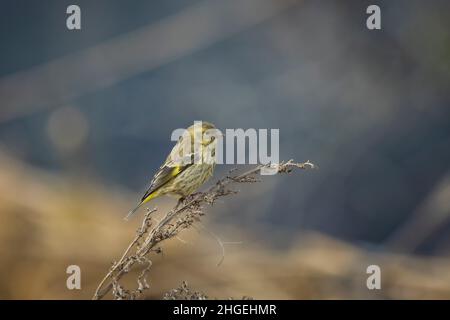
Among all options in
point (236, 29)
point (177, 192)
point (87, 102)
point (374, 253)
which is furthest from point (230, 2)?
point (177, 192)

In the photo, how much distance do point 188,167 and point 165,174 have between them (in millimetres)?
153

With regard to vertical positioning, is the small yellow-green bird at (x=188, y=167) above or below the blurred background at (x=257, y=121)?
below

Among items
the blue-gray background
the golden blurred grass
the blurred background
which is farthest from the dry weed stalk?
the blue-gray background

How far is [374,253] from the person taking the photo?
6.57m

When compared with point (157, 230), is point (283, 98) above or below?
above

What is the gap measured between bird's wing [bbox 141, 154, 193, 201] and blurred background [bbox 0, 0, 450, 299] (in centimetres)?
154

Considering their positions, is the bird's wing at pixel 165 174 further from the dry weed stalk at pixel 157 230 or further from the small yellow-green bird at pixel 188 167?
the dry weed stalk at pixel 157 230

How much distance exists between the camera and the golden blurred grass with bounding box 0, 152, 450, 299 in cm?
588

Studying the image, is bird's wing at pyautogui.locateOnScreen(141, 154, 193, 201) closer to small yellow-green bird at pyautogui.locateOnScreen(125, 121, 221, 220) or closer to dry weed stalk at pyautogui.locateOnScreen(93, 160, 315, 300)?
small yellow-green bird at pyautogui.locateOnScreen(125, 121, 221, 220)

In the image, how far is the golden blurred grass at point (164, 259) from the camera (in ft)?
19.3

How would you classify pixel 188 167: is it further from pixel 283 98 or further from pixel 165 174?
pixel 283 98

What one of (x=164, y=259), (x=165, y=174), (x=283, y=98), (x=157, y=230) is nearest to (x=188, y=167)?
(x=165, y=174)

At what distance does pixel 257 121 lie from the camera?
7.10 metres

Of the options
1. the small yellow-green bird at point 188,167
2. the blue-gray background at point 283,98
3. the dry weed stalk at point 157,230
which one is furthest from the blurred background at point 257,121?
the dry weed stalk at point 157,230
